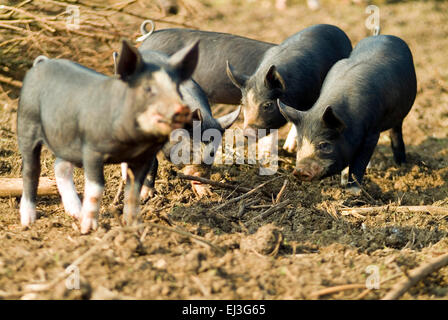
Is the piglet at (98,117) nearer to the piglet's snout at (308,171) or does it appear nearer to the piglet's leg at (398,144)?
the piglet's snout at (308,171)

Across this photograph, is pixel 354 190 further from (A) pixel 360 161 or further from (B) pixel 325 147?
(B) pixel 325 147

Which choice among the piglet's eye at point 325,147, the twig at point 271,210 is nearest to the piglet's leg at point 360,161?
the piglet's eye at point 325,147

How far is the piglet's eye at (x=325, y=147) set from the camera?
19.5ft

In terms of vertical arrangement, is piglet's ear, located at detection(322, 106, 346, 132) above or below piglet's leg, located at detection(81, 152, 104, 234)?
above

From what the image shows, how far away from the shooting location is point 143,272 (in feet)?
12.5

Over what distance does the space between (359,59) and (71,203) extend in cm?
345

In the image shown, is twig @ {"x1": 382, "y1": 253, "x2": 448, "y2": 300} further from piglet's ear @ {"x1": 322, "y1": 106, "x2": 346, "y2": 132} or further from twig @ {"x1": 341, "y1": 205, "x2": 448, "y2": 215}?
piglet's ear @ {"x1": 322, "y1": 106, "x2": 346, "y2": 132}

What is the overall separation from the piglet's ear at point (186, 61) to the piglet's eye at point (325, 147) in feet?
7.27

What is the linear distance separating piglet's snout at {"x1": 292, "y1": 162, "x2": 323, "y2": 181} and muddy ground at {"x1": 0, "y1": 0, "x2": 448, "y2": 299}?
21cm

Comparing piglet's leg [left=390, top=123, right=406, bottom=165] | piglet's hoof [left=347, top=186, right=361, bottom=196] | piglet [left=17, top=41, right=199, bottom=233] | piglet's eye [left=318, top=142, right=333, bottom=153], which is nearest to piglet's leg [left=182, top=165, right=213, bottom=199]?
piglet's eye [left=318, top=142, right=333, bottom=153]

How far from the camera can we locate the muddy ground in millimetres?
3766

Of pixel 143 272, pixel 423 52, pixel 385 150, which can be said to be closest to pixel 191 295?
pixel 143 272

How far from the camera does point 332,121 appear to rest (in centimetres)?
579

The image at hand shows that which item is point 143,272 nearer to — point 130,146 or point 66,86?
point 130,146
